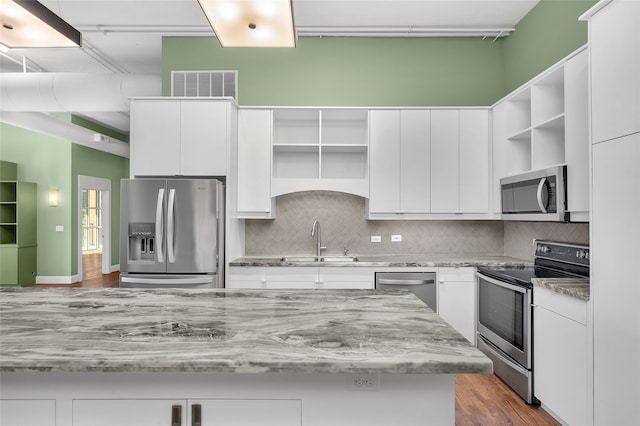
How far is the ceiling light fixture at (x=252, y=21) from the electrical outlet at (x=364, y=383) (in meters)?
1.59

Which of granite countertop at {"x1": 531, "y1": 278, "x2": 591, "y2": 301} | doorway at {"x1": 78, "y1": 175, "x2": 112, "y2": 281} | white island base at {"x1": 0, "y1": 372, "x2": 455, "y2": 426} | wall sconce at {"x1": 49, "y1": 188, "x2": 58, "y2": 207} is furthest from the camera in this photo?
doorway at {"x1": 78, "y1": 175, "x2": 112, "y2": 281}

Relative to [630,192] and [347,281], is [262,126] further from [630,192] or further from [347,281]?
[630,192]

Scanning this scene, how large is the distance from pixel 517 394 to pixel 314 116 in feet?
10.1

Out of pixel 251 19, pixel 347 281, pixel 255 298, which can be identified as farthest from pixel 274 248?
pixel 251 19

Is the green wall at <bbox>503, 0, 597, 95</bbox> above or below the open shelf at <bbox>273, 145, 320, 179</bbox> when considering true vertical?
above

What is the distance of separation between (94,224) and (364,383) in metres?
10.1

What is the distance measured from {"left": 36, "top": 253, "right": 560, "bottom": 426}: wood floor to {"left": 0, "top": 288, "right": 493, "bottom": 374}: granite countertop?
1237 millimetres

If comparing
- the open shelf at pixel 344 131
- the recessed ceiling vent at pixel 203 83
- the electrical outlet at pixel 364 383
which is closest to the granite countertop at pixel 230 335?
the electrical outlet at pixel 364 383

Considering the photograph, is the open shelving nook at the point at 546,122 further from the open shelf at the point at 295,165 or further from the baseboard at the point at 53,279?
the baseboard at the point at 53,279

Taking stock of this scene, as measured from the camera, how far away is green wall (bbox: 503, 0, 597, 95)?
3.05m

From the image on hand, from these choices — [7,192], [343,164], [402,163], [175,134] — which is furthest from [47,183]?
[402,163]

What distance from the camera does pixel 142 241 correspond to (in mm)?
3363

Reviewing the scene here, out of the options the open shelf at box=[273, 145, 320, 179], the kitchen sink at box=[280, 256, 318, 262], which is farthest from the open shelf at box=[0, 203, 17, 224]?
the kitchen sink at box=[280, 256, 318, 262]

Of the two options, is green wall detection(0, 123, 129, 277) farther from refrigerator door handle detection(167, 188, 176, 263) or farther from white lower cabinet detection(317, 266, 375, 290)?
white lower cabinet detection(317, 266, 375, 290)
